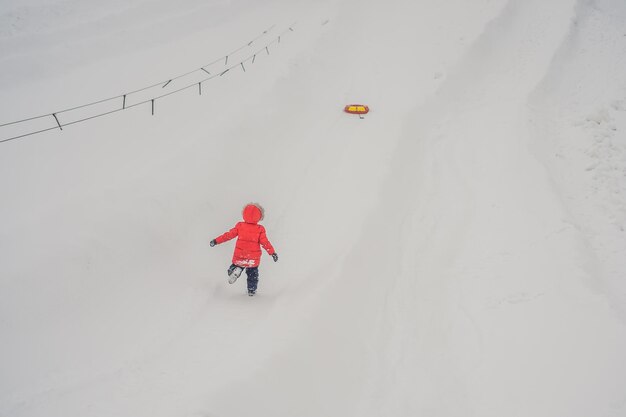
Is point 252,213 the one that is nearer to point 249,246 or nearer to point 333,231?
point 249,246

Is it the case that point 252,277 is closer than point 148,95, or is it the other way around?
point 252,277

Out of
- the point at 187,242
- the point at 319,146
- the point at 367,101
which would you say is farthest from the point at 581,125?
the point at 187,242

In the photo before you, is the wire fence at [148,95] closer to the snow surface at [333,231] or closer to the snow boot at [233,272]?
the snow surface at [333,231]

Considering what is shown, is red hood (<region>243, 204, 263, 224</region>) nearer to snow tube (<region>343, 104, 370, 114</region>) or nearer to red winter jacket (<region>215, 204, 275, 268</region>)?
red winter jacket (<region>215, 204, 275, 268</region>)

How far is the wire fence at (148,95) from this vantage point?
9.27 meters

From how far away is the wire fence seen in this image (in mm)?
9273

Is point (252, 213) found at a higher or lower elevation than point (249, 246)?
higher

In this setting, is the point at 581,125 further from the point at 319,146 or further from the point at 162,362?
the point at 162,362

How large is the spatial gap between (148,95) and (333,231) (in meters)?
7.05

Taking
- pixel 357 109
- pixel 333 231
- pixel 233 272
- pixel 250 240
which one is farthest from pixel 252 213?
pixel 357 109

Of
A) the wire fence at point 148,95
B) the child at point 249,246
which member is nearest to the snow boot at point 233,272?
the child at point 249,246

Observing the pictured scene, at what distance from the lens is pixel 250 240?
6.18 metres

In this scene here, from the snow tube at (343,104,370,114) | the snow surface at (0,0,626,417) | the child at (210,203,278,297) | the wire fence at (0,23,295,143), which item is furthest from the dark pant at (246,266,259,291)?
the snow tube at (343,104,370,114)

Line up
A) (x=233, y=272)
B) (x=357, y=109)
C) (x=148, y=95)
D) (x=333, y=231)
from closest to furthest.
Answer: (x=233, y=272) → (x=333, y=231) → (x=357, y=109) → (x=148, y=95)
